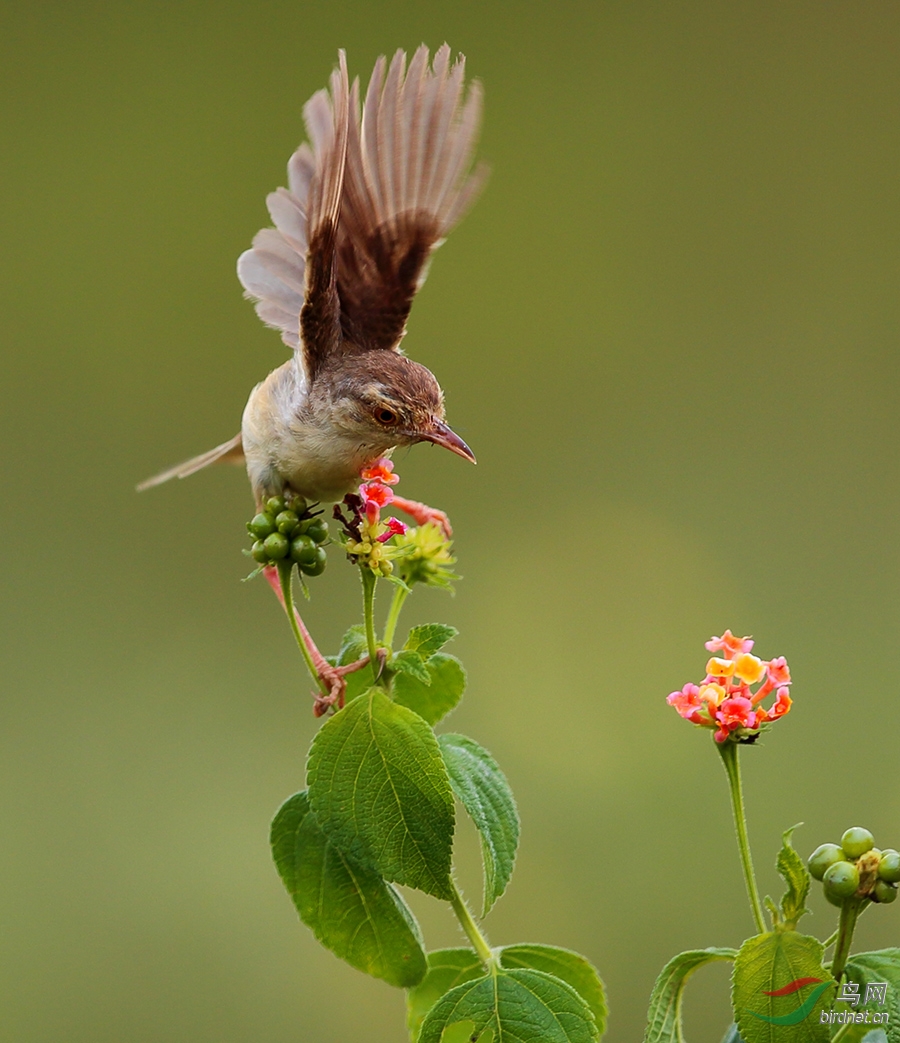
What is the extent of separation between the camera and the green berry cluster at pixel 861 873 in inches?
36.4

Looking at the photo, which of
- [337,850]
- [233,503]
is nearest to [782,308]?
[233,503]

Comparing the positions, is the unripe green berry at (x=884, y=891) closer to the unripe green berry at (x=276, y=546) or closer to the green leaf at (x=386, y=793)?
the green leaf at (x=386, y=793)

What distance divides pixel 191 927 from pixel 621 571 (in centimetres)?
185

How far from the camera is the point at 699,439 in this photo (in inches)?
182

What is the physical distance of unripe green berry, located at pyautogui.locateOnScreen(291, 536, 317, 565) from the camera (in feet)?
4.15

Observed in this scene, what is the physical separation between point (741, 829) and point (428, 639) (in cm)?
36

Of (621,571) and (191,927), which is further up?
(621,571)

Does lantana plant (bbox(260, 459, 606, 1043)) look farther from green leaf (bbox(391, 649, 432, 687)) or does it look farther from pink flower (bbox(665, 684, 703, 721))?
pink flower (bbox(665, 684, 703, 721))

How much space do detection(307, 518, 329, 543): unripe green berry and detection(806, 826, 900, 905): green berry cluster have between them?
1.95 feet

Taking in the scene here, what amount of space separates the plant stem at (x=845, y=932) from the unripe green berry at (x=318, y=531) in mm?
623

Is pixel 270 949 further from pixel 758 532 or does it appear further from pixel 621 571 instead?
pixel 758 532

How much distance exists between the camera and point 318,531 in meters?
1.30

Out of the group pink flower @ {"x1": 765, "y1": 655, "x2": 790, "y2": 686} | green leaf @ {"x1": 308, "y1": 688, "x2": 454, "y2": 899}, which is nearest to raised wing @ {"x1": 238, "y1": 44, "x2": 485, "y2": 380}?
green leaf @ {"x1": 308, "y1": 688, "x2": 454, "y2": 899}

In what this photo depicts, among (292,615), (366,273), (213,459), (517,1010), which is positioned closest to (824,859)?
(517,1010)
